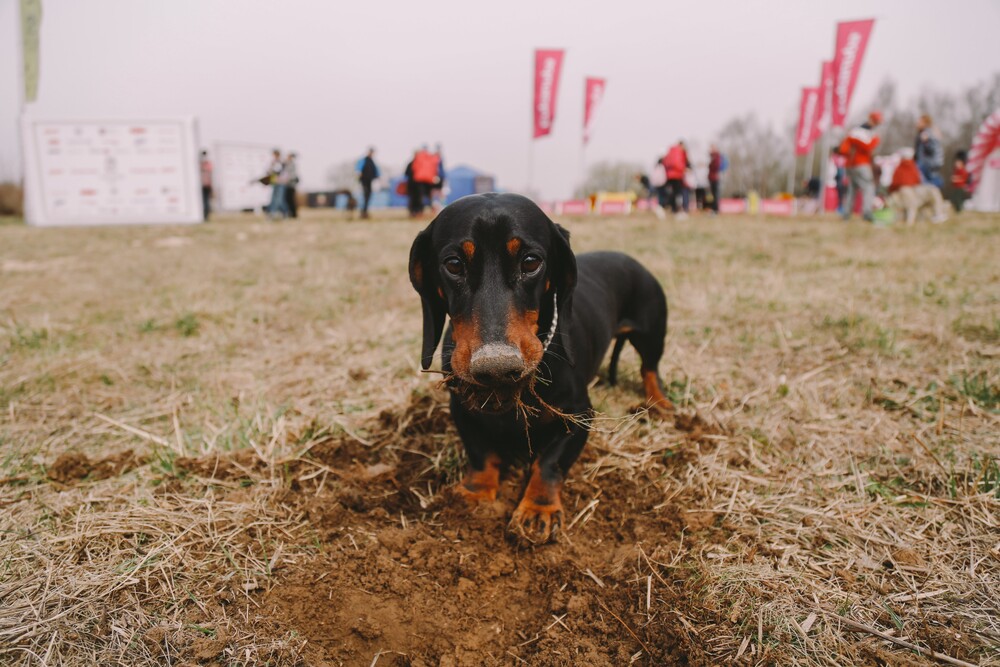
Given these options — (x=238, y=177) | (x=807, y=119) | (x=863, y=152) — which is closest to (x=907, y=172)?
(x=863, y=152)

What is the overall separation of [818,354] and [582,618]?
122 inches

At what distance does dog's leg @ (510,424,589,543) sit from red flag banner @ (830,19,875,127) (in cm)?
2018

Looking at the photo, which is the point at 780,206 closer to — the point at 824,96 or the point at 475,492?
the point at 824,96

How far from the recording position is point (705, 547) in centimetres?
210

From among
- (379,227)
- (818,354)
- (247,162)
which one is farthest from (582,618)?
(247,162)

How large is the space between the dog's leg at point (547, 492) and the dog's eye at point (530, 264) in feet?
2.29

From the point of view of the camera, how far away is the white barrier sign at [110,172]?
15.8 meters

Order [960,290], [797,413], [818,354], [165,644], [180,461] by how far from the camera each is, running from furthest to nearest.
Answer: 1. [960,290]
2. [818,354]
3. [797,413]
4. [180,461]
5. [165,644]

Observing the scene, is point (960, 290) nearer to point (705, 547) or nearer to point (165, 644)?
point (705, 547)

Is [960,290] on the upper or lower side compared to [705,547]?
upper

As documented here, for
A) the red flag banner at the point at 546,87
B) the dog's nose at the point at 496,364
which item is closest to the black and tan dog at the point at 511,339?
the dog's nose at the point at 496,364

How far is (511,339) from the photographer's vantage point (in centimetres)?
187

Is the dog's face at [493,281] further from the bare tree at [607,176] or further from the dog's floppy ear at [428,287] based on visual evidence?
the bare tree at [607,176]

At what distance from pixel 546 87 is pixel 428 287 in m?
22.9
